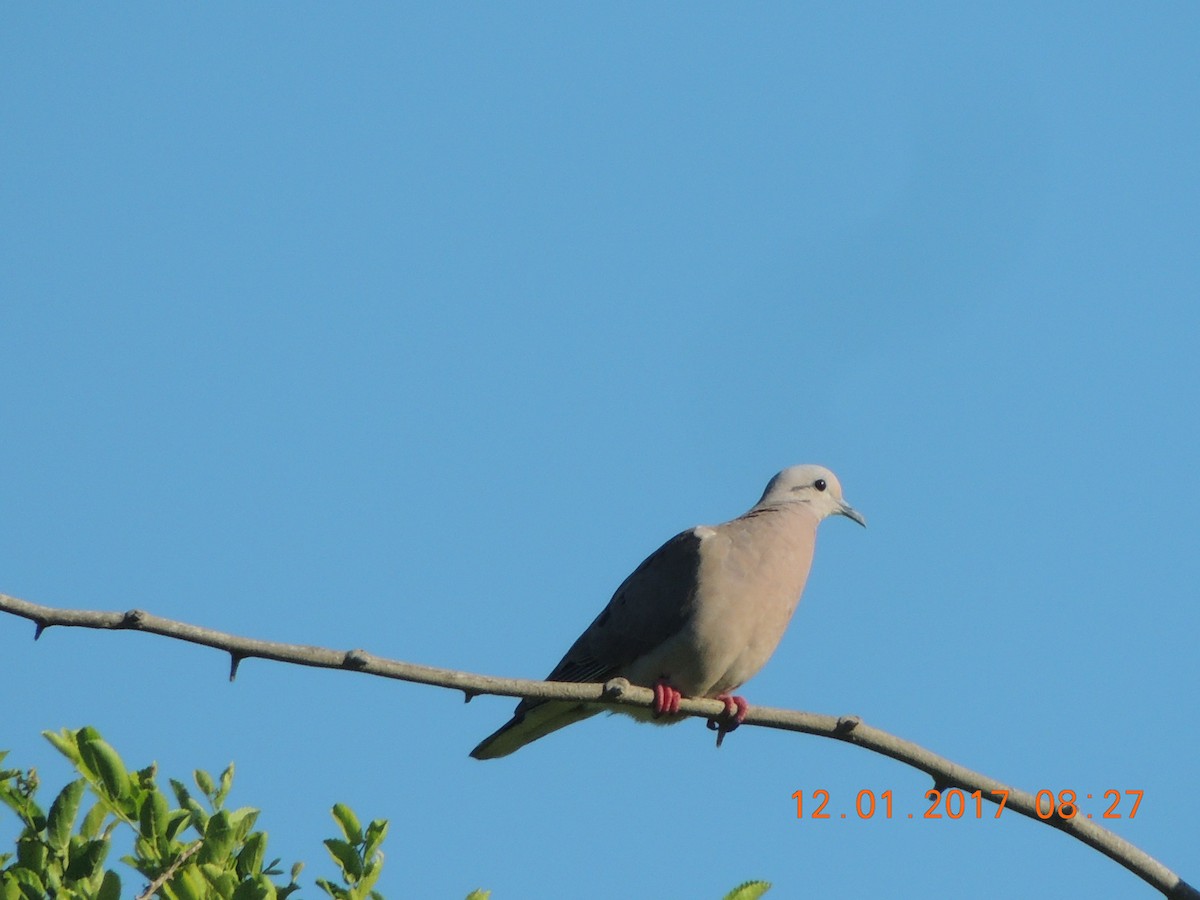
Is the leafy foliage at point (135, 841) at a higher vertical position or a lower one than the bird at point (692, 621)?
lower

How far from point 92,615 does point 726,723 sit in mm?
3034

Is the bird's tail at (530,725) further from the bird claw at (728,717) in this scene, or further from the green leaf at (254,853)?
the green leaf at (254,853)

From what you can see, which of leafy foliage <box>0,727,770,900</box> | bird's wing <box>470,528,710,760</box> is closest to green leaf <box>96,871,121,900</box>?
leafy foliage <box>0,727,770,900</box>

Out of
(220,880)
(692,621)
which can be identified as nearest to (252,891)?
(220,880)

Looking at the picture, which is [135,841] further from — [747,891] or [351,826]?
[747,891]

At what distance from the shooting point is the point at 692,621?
6.19 m

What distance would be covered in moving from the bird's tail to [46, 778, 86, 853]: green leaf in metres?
2.33

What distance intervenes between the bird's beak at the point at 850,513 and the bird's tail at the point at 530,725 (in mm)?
1713

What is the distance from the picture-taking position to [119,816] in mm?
4246

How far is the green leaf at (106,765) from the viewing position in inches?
165

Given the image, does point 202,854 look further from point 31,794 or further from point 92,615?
point 92,615

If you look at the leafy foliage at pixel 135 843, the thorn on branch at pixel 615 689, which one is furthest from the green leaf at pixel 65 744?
the thorn on branch at pixel 615 689

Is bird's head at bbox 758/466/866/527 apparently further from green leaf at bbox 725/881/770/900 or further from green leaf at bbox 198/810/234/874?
green leaf at bbox 198/810/234/874

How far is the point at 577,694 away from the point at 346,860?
35.8 inches
